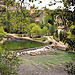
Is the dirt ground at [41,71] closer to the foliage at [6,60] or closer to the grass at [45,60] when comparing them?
the grass at [45,60]

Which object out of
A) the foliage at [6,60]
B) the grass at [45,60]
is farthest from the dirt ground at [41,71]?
the foliage at [6,60]

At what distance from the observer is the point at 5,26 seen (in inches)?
2544

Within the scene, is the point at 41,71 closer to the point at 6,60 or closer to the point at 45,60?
the point at 45,60

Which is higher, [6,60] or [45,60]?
[6,60]

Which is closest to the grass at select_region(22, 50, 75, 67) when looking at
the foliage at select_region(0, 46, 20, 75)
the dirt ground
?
the dirt ground

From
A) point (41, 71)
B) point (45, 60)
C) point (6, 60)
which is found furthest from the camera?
point (45, 60)

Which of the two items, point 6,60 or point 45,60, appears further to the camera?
point 45,60

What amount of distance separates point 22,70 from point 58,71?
482 cm

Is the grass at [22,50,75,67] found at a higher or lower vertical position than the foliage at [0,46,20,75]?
lower

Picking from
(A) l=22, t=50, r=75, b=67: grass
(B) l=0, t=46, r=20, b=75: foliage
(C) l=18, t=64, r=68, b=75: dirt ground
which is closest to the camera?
(B) l=0, t=46, r=20, b=75: foliage

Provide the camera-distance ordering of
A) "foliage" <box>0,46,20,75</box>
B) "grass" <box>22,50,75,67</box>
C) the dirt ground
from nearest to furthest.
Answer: "foliage" <box>0,46,20,75</box>
the dirt ground
"grass" <box>22,50,75,67</box>

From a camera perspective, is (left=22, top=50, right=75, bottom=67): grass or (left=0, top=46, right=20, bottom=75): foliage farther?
(left=22, top=50, right=75, bottom=67): grass

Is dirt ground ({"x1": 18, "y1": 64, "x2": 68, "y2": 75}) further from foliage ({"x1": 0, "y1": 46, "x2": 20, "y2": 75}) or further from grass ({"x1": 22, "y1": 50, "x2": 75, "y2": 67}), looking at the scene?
foliage ({"x1": 0, "y1": 46, "x2": 20, "y2": 75})

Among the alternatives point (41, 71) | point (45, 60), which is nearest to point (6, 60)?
point (41, 71)
